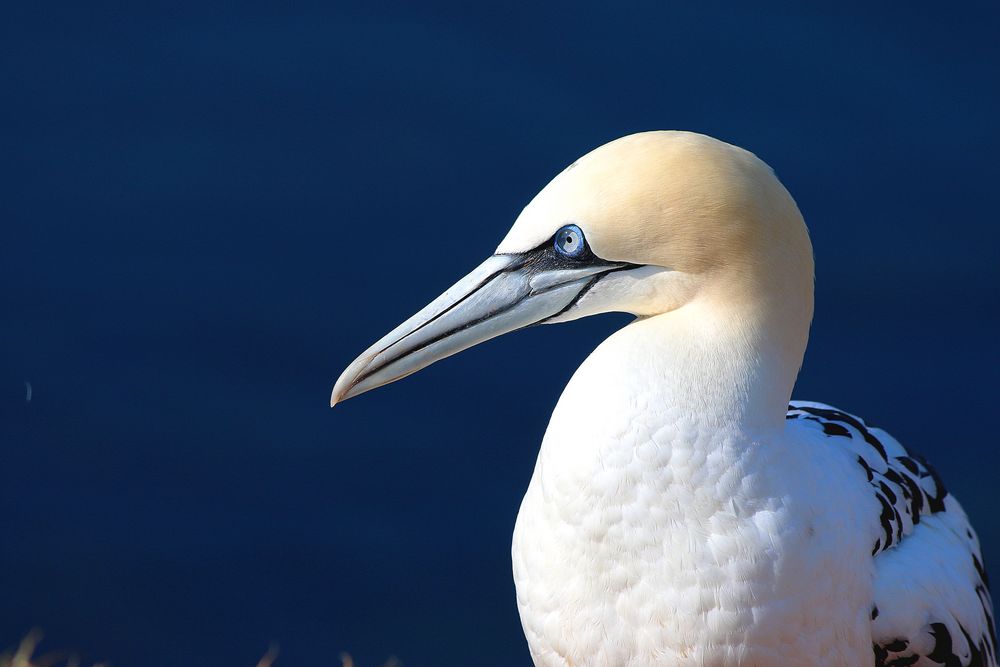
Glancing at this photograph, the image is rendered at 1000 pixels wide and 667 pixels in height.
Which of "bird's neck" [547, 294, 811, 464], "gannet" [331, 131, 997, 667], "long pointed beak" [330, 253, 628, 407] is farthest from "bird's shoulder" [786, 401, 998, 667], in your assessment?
"long pointed beak" [330, 253, 628, 407]

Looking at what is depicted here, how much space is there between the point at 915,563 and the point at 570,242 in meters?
1.00

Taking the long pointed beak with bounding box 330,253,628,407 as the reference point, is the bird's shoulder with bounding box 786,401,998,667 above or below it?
below

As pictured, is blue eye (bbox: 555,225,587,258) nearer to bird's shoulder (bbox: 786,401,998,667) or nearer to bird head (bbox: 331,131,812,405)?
bird head (bbox: 331,131,812,405)

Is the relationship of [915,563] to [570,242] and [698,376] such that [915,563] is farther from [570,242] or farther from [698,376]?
[570,242]

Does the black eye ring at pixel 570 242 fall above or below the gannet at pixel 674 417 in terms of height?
above

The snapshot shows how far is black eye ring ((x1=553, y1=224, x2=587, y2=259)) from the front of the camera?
2207 mm

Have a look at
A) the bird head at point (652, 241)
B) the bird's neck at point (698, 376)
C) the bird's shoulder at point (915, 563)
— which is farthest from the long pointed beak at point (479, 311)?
the bird's shoulder at point (915, 563)

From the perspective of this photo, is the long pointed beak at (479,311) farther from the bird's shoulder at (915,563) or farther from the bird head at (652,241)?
the bird's shoulder at (915,563)

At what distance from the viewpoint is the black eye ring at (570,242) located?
7.24 feet

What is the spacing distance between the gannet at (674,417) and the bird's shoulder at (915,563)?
0.55 ft

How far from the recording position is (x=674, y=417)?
86.0 inches

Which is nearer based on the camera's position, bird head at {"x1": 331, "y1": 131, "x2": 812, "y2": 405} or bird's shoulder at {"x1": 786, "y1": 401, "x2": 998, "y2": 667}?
bird head at {"x1": 331, "y1": 131, "x2": 812, "y2": 405}

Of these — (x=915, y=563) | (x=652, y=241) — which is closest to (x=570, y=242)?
(x=652, y=241)

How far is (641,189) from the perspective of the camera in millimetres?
2148
